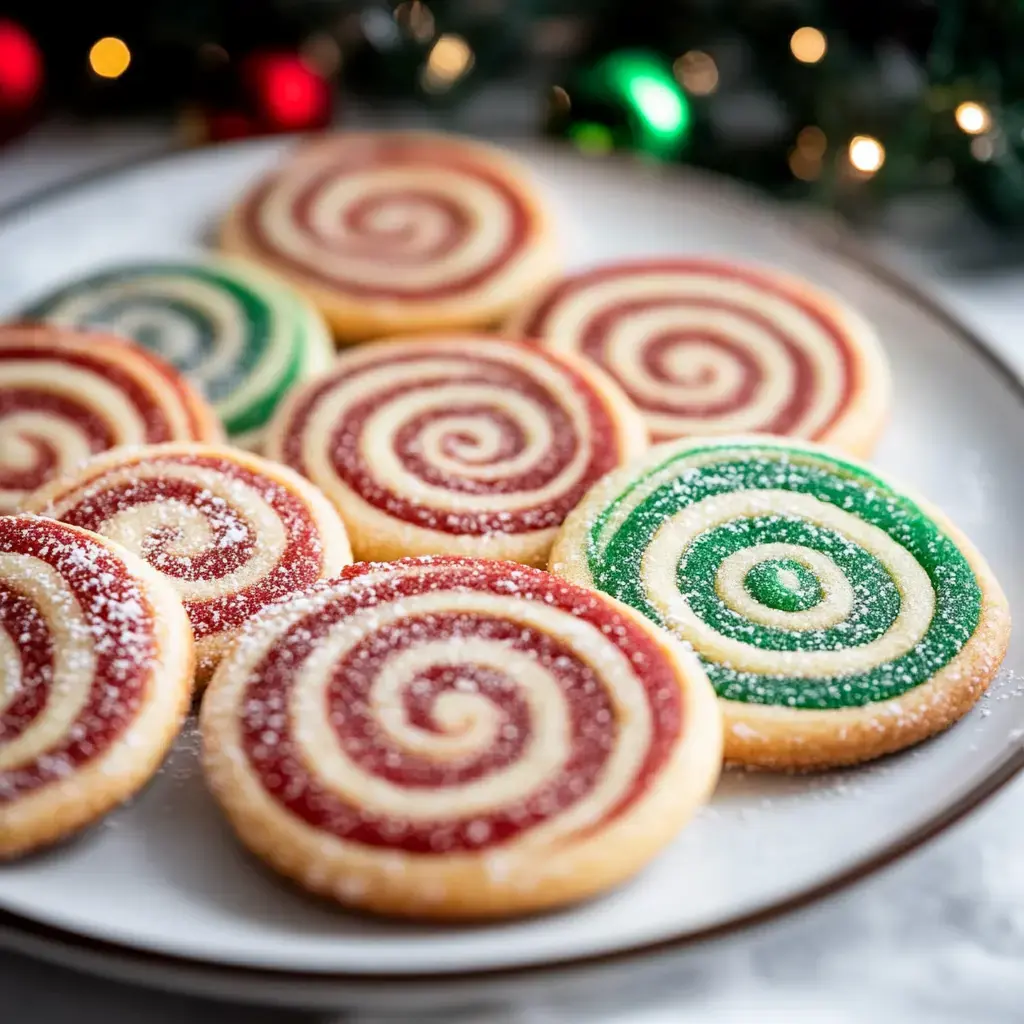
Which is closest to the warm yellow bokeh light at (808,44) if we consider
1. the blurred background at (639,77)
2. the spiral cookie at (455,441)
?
the blurred background at (639,77)

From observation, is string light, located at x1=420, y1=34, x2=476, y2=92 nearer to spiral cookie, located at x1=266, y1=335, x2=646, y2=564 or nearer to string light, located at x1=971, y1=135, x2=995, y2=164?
spiral cookie, located at x1=266, y1=335, x2=646, y2=564

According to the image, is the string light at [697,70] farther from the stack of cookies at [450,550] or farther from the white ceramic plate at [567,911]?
the white ceramic plate at [567,911]

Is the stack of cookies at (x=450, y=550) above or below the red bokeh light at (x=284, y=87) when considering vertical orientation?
below

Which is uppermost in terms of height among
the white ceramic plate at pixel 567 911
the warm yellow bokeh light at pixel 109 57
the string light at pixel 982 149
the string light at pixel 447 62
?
the string light at pixel 447 62

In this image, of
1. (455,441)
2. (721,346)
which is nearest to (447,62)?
(721,346)

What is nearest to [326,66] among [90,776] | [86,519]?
[86,519]

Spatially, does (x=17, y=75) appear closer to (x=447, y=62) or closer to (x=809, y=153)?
(x=447, y=62)

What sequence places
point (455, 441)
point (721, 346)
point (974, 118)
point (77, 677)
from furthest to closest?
point (974, 118) → point (721, 346) → point (455, 441) → point (77, 677)
